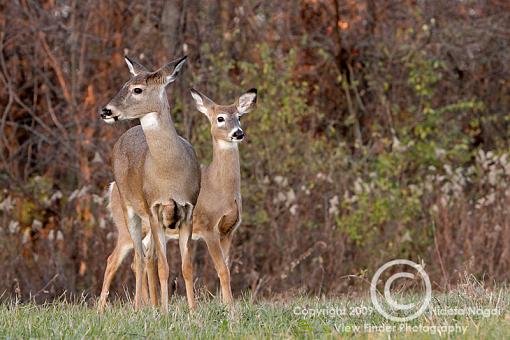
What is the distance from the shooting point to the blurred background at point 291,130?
11945 mm

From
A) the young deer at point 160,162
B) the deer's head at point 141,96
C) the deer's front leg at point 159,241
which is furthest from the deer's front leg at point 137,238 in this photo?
the deer's head at point 141,96

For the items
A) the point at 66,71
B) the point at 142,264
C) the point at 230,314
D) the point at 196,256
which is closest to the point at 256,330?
the point at 230,314

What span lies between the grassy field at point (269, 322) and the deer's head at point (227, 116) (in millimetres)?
2070

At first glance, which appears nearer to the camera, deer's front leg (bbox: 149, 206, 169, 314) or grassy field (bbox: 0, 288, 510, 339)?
grassy field (bbox: 0, 288, 510, 339)

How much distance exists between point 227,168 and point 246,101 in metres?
0.76

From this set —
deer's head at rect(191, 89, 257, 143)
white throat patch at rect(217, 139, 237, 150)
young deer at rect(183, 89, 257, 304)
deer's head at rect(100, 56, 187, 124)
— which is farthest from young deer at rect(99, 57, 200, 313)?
white throat patch at rect(217, 139, 237, 150)

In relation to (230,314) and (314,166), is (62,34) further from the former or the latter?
(230,314)

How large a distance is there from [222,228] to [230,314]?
241cm

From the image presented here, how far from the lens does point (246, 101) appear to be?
29.0ft

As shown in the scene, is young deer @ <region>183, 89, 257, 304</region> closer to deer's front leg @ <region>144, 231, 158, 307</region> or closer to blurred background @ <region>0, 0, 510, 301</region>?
deer's front leg @ <region>144, 231, 158, 307</region>

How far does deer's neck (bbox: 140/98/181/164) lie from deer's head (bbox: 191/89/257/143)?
0.95 m

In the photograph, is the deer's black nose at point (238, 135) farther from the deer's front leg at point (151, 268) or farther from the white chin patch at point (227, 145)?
the deer's front leg at point (151, 268)

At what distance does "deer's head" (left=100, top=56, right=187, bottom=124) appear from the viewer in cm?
713

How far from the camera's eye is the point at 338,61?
15.7 m
